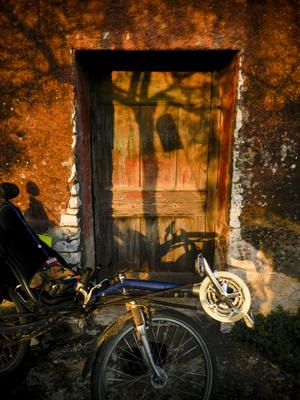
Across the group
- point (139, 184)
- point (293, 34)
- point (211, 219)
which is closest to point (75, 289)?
point (139, 184)

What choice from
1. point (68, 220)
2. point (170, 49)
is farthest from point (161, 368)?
point (170, 49)

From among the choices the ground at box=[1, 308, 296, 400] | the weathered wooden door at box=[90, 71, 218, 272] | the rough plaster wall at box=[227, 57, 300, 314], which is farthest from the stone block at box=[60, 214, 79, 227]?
the rough plaster wall at box=[227, 57, 300, 314]

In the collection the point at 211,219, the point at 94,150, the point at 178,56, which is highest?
the point at 178,56

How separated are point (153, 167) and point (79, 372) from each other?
82.7 inches

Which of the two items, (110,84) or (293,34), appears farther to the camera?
(110,84)

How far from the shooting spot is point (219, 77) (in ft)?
9.02

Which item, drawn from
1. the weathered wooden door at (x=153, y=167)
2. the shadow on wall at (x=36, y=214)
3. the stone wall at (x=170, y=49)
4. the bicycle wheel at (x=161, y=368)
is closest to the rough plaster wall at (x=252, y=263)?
Result: the stone wall at (x=170, y=49)

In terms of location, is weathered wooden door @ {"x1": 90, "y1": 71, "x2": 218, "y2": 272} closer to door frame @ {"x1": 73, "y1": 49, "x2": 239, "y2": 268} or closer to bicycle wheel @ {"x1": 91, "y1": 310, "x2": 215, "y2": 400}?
door frame @ {"x1": 73, "y1": 49, "x2": 239, "y2": 268}

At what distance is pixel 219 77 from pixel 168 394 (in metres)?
3.02

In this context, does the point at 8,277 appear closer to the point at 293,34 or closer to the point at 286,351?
the point at 286,351

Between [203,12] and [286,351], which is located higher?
[203,12]

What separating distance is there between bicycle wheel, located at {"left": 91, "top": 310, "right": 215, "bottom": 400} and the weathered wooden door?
98cm

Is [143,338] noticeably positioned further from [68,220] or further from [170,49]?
[170,49]

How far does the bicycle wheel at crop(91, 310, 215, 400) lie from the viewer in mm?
1630
